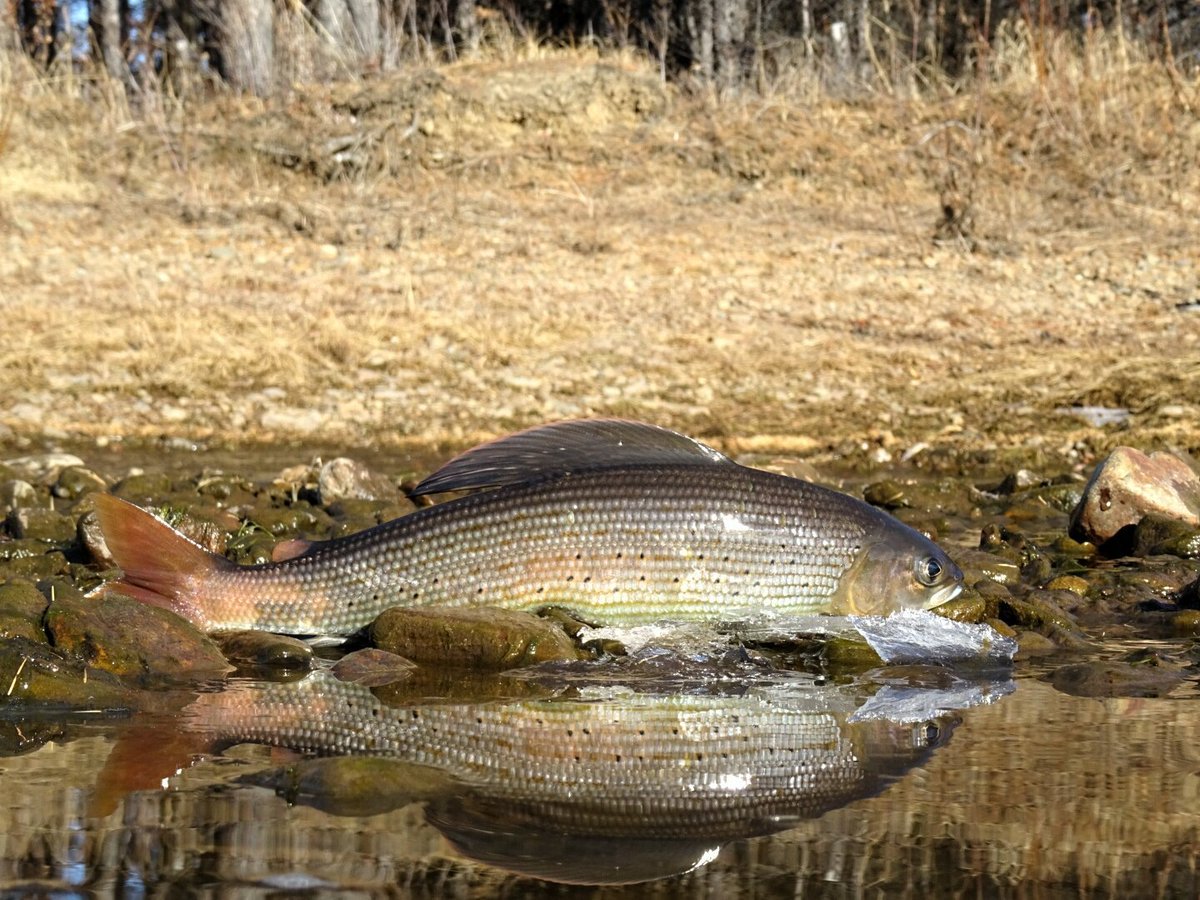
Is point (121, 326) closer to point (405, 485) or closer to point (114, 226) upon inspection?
point (114, 226)

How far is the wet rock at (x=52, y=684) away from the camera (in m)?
4.29

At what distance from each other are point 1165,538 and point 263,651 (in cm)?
379

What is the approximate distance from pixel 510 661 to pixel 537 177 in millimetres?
9601

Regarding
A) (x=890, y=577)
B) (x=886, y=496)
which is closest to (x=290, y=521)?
(x=886, y=496)

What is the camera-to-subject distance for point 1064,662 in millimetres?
5098

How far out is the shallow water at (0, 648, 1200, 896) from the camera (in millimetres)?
2879

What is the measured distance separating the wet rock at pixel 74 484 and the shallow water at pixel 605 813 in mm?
3796

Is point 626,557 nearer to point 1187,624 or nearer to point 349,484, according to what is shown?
point 1187,624

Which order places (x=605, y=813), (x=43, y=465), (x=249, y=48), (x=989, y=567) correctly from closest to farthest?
(x=605, y=813) → (x=989, y=567) → (x=43, y=465) → (x=249, y=48)

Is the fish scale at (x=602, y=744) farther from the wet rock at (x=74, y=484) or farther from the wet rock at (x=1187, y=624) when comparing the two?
the wet rock at (x=74, y=484)

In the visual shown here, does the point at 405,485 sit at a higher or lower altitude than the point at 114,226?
lower

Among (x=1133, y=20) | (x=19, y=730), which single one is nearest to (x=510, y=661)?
(x=19, y=730)

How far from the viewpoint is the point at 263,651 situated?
498cm

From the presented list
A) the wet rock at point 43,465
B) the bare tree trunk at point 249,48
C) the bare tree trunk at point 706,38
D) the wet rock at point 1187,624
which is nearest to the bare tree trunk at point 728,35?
the bare tree trunk at point 706,38
